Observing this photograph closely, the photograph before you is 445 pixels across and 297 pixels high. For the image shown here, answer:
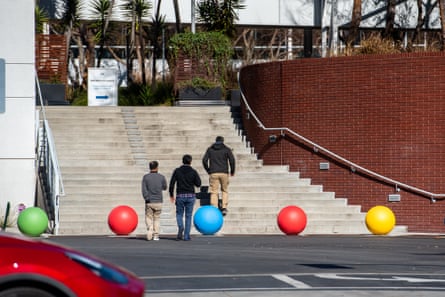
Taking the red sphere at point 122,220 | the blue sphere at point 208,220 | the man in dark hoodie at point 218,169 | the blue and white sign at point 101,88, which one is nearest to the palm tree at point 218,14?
the blue and white sign at point 101,88

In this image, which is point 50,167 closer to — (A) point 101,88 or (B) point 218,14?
(A) point 101,88

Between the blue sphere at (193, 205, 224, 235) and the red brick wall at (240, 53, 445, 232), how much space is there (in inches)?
198

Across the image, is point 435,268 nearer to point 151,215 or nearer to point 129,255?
point 129,255

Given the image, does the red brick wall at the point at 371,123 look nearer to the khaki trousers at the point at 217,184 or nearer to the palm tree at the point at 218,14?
the khaki trousers at the point at 217,184

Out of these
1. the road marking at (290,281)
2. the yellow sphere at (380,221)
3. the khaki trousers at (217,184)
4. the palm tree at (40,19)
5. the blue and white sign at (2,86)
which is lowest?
the yellow sphere at (380,221)

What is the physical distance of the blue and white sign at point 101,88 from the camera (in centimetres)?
3369

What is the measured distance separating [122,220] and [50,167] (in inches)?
145

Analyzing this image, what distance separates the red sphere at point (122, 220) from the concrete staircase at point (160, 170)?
1.26 m

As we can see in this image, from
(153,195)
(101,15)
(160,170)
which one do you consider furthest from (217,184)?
(101,15)

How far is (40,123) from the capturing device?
27828 mm

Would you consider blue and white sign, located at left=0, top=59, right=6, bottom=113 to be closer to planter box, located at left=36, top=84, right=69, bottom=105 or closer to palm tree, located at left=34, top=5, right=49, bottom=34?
planter box, located at left=36, top=84, right=69, bottom=105

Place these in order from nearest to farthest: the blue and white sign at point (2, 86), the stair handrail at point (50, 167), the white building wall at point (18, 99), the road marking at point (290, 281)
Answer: the road marking at point (290, 281)
the stair handrail at point (50, 167)
the blue and white sign at point (2, 86)
the white building wall at point (18, 99)

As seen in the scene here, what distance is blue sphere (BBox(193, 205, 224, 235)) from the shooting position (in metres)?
21.9

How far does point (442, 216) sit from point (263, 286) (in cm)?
1299
